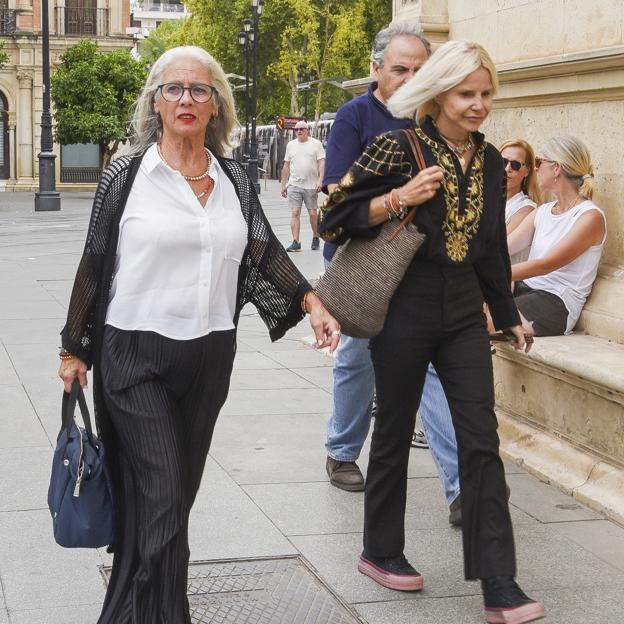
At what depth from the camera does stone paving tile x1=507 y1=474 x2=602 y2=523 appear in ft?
18.1

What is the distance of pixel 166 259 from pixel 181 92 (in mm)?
528

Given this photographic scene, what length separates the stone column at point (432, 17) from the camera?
27.0 ft

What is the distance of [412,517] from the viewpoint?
5480 millimetres

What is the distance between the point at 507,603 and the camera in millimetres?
4148

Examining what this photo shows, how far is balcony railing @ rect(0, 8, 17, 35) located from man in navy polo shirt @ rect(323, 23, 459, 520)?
45.7 metres

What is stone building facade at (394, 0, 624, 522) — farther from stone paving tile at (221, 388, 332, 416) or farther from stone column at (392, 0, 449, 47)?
stone paving tile at (221, 388, 332, 416)

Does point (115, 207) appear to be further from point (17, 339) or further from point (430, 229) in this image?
point (17, 339)

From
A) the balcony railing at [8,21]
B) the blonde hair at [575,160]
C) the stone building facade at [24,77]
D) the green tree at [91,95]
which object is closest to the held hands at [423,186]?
the blonde hair at [575,160]

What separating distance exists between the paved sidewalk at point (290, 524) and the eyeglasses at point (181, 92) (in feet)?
5.85

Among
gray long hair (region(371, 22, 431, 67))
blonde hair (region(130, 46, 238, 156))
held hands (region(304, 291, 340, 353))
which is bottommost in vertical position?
held hands (region(304, 291, 340, 353))

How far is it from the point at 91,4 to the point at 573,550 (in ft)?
158

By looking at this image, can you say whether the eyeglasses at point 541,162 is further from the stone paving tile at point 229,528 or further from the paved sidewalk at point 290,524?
the stone paving tile at point 229,528

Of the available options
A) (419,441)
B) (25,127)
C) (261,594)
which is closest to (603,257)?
(419,441)

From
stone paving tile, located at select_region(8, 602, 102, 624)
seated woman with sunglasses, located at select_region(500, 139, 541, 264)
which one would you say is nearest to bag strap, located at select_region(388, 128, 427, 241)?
stone paving tile, located at select_region(8, 602, 102, 624)
